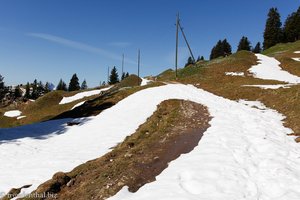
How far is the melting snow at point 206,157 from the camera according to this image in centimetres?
830

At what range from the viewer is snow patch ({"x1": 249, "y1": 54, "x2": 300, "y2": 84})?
3803 cm

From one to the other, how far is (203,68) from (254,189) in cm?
4508

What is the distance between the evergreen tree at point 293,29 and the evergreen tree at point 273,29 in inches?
104

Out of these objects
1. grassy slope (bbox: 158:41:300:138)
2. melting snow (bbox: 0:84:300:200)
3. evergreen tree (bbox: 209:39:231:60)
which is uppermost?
evergreen tree (bbox: 209:39:231:60)

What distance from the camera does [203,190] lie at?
819cm

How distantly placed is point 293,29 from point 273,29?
22.2 feet

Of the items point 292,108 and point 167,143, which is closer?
point 167,143

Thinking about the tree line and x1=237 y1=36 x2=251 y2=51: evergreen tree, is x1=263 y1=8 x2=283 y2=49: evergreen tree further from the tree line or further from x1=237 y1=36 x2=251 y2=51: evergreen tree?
x1=237 y1=36 x2=251 y2=51: evergreen tree

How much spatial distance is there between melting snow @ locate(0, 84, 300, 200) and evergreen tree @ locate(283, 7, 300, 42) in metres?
86.8

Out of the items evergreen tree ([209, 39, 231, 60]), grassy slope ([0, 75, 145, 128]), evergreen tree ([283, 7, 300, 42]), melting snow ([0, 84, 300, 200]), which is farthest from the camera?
evergreen tree ([209, 39, 231, 60])

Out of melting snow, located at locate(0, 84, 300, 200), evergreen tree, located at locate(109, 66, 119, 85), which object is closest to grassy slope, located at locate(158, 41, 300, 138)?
melting snow, located at locate(0, 84, 300, 200)

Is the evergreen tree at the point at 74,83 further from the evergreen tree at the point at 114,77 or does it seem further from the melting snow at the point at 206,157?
the melting snow at the point at 206,157

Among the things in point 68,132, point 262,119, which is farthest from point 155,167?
point 68,132

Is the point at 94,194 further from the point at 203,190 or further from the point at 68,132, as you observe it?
the point at 68,132
